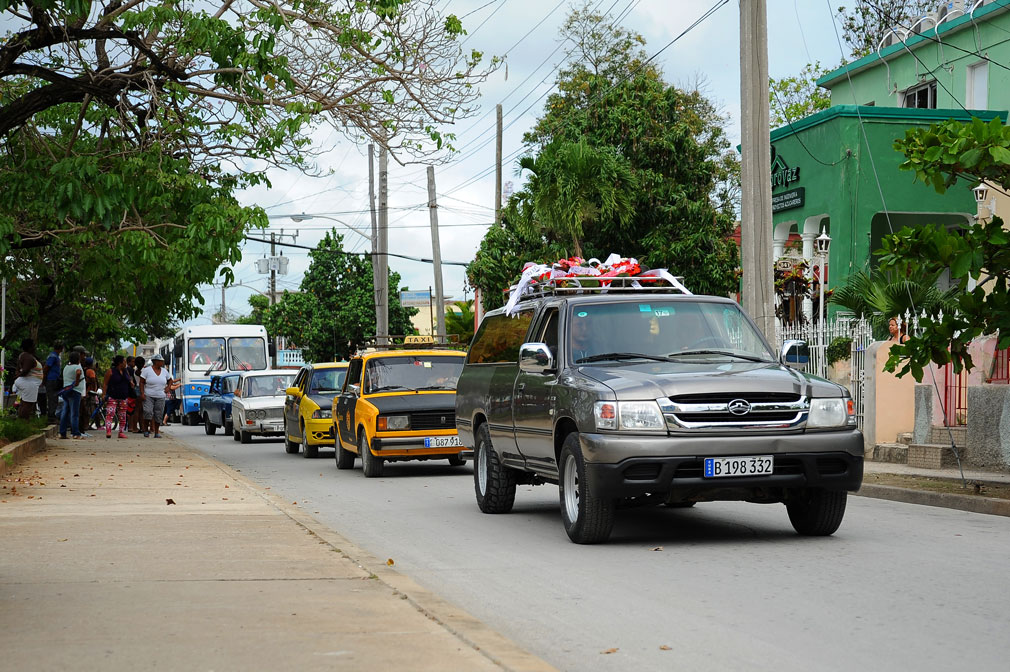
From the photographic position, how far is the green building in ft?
90.8

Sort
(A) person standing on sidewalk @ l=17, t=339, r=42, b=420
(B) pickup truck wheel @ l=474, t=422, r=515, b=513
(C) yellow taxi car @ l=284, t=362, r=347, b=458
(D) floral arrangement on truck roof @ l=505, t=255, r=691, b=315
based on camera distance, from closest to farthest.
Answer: (D) floral arrangement on truck roof @ l=505, t=255, r=691, b=315 < (B) pickup truck wheel @ l=474, t=422, r=515, b=513 < (C) yellow taxi car @ l=284, t=362, r=347, b=458 < (A) person standing on sidewalk @ l=17, t=339, r=42, b=420

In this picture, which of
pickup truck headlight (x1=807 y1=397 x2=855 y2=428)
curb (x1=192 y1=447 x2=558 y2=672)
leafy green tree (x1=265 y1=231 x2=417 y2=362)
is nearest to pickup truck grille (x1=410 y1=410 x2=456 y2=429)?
curb (x1=192 y1=447 x2=558 y2=672)

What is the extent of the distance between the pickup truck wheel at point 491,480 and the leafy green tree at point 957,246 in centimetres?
408

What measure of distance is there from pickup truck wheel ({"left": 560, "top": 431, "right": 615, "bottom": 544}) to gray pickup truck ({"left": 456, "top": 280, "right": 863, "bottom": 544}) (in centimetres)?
1

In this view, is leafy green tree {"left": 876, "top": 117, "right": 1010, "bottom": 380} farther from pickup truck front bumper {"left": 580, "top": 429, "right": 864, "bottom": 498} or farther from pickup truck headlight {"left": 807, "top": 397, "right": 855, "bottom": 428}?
pickup truck front bumper {"left": 580, "top": 429, "right": 864, "bottom": 498}

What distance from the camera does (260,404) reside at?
96.1 ft

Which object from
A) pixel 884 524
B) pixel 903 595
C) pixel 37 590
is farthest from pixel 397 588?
pixel 884 524

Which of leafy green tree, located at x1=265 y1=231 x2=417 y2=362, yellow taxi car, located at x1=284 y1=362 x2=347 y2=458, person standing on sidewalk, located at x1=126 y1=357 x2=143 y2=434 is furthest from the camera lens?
leafy green tree, located at x1=265 y1=231 x2=417 y2=362

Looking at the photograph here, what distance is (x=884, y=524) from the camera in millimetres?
11469

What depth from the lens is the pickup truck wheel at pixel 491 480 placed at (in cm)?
1240

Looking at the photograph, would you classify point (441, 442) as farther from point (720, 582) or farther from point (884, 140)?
point (884, 140)

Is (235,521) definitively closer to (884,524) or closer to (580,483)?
(580,483)

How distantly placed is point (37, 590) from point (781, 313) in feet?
79.9

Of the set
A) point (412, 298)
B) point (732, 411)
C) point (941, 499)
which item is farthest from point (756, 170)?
point (412, 298)
